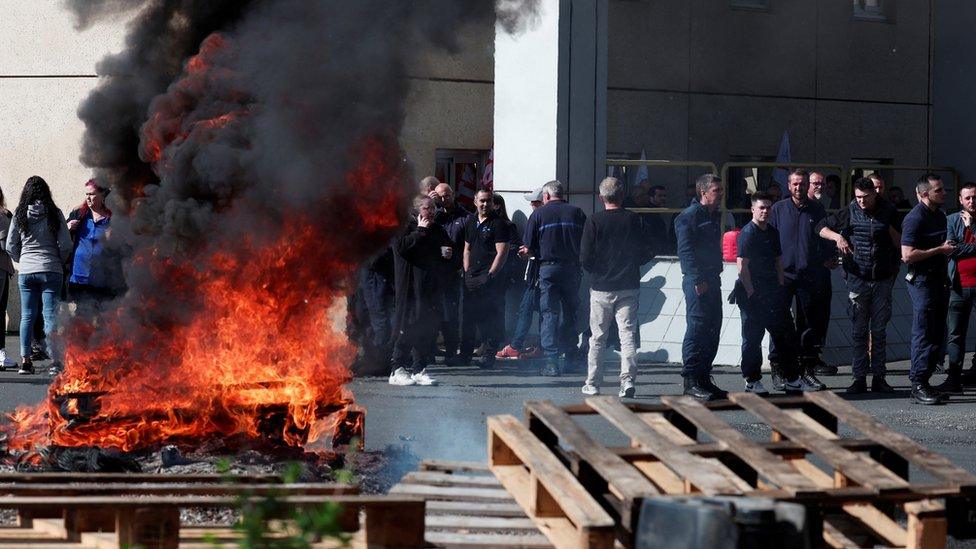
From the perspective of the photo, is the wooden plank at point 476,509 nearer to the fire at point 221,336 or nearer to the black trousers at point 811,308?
the fire at point 221,336

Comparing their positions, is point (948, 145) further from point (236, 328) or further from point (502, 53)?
point (236, 328)

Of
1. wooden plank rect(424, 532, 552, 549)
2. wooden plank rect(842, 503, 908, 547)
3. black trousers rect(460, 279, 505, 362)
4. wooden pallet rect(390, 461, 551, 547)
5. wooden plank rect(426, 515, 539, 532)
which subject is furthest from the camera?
black trousers rect(460, 279, 505, 362)

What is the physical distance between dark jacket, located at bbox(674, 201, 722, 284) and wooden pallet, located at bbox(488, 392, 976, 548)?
5.48m

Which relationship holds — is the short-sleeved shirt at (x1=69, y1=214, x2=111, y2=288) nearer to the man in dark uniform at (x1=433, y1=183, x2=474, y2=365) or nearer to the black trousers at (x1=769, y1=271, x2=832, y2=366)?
the man in dark uniform at (x1=433, y1=183, x2=474, y2=365)

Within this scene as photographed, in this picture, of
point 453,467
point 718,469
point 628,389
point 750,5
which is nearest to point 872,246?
point 628,389

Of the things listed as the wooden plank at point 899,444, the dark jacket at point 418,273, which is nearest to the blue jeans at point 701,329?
the dark jacket at point 418,273

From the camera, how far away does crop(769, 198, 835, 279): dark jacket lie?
1259cm

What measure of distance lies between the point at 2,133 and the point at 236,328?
946 centimetres

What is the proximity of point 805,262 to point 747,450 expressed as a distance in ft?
26.4

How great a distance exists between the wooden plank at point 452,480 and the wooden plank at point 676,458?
730mm

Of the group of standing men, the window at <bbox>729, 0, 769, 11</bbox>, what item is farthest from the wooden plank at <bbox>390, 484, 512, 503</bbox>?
the window at <bbox>729, 0, 769, 11</bbox>

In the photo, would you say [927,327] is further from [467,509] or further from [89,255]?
[89,255]

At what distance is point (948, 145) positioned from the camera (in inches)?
968

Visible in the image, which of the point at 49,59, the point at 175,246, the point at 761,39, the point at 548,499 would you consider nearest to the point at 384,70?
the point at 175,246
